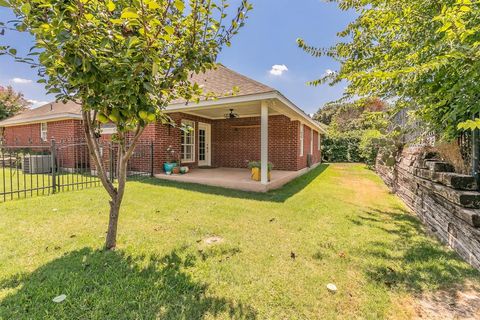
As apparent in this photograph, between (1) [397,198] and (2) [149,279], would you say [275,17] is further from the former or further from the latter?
(2) [149,279]

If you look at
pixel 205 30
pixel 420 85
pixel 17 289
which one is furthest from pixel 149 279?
pixel 420 85

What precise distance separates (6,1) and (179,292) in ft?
8.83

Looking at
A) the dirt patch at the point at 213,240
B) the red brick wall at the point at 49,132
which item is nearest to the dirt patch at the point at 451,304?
the dirt patch at the point at 213,240

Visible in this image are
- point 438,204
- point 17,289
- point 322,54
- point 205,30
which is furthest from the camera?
point 322,54

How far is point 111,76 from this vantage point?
6.43ft

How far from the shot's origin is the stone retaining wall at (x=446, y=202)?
9.62 ft

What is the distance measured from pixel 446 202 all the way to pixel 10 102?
1263 inches

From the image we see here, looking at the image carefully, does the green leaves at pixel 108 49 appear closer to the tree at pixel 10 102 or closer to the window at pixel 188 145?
the window at pixel 188 145

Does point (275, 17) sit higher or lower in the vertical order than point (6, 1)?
higher

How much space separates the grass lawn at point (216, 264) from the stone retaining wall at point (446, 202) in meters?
0.23

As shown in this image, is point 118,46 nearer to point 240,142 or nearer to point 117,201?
point 117,201

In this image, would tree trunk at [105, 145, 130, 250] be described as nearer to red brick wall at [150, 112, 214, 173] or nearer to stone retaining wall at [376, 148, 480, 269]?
stone retaining wall at [376, 148, 480, 269]

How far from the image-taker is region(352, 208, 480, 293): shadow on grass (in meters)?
2.58

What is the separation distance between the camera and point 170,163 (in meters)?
9.32
